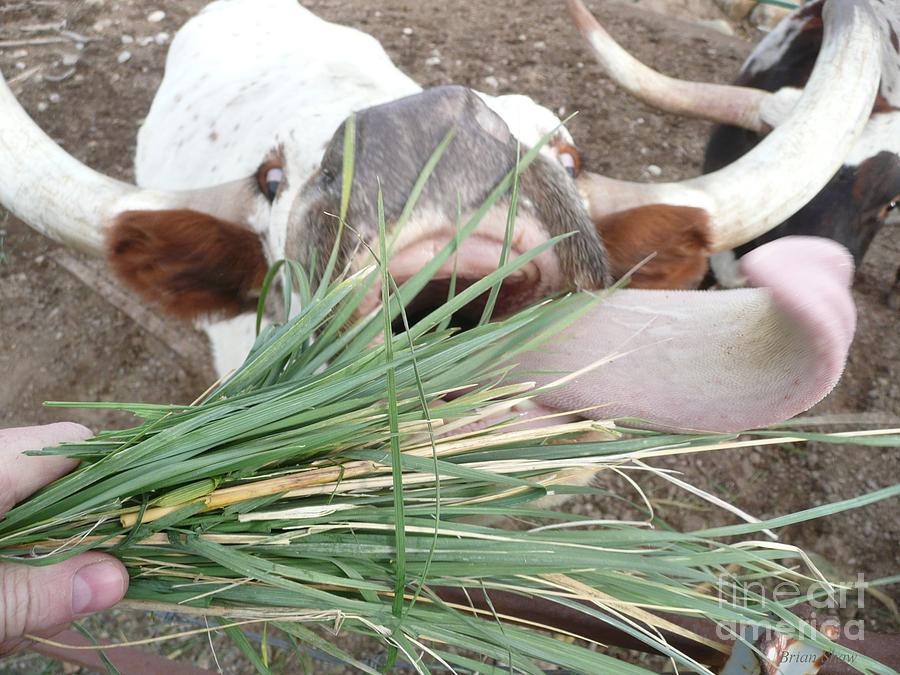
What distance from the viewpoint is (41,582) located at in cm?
101

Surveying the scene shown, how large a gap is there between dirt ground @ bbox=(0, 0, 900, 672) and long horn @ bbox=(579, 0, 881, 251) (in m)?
1.07

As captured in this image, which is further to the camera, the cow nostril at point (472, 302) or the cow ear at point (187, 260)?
the cow ear at point (187, 260)

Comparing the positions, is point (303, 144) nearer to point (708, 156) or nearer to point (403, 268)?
point (403, 268)

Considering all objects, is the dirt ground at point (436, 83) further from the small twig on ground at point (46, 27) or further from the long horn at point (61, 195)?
the long horn at point (61, 195)

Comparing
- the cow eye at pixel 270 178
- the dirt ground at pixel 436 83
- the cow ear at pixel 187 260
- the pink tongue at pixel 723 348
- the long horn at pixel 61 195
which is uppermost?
the pink tongue at pixel 723 348

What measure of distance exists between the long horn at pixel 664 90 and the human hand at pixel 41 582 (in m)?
2.61

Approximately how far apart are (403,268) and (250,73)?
6.51 ft

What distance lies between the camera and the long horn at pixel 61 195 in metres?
1.78

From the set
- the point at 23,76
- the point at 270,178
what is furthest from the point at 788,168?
the point at 23,76

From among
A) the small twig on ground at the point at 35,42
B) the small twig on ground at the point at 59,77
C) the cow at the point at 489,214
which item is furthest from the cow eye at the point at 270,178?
the small twig on ground at the point at 35,42

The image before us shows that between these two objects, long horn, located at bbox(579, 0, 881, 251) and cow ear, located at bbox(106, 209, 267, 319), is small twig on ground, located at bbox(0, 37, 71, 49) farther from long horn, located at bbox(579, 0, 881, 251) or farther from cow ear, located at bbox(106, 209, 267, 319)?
long horn, located at bbox(579, 0, 881, 251)

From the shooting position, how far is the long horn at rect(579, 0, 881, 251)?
168cm

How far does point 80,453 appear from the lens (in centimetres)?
101

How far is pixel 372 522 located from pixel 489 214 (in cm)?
62
